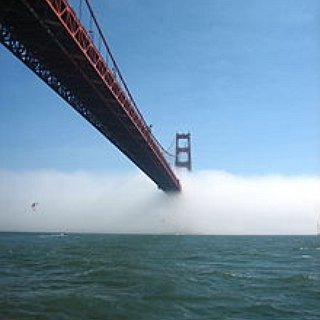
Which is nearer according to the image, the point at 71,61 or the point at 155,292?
the point at 155,292

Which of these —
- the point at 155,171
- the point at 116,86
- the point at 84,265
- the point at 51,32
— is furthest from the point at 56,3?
the point at 155,171

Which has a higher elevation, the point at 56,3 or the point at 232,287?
the point at 56,3

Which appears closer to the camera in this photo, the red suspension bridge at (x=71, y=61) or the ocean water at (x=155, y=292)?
the ocean water at (x=155, y=292)

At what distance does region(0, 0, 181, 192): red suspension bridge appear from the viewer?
872 inches

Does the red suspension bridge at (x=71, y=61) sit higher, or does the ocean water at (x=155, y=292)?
the red suspension bridge at (x=71, y=61)

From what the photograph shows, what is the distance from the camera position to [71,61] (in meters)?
27.2

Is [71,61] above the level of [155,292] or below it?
above

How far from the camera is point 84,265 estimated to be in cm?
2100

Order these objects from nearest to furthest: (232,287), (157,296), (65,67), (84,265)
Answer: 1. (157,296)
2. (232,287)
3. (84,265)
4. (65,67)

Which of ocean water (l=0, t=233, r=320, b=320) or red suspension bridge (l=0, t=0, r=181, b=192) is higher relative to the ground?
red suspension bridge (l=0, t=0, r=181, b=192)

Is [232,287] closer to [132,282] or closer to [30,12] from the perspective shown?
[132,282]

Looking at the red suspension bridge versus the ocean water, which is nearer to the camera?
the ocean water

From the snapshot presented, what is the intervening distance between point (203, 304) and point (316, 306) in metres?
2.63

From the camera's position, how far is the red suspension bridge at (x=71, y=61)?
22.1 metres
